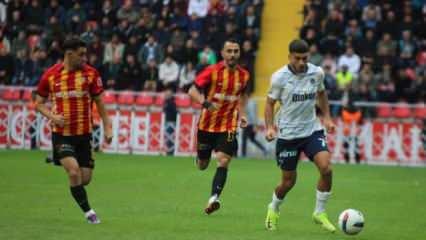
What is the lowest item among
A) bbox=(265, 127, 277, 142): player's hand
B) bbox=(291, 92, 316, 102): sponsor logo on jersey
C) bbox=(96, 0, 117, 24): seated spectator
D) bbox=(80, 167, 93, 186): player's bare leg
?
bbox=(80, 167, 93, 186): player's bare leg

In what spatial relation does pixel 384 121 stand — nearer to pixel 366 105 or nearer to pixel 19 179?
pixel 366 105

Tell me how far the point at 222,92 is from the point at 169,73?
14.8m

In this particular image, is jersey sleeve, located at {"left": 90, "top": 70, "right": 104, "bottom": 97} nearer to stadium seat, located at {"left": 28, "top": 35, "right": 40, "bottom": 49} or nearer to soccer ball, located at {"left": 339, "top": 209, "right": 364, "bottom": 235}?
soccer ball, located at {"left": 339, "top": 209, "right": 364, "bottom": 235}

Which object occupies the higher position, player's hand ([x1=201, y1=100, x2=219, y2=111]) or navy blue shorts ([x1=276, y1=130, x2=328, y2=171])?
player's hand ([x1=201, y1=100, x2=219, y2=111])

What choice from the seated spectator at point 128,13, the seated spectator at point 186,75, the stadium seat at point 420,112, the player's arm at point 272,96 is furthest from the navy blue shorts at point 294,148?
the seated spectator at point 128,13

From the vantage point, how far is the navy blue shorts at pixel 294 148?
12654 mm

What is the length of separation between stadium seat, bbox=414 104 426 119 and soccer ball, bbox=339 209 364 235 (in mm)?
15747

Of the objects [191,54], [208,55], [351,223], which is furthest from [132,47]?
[351,223]

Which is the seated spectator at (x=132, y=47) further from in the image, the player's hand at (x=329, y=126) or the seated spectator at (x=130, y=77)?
the player's hand at (x=329, y=126)

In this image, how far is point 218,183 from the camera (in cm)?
1455

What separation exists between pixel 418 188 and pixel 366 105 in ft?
28.2

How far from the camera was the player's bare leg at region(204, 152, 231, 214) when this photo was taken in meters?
14.1

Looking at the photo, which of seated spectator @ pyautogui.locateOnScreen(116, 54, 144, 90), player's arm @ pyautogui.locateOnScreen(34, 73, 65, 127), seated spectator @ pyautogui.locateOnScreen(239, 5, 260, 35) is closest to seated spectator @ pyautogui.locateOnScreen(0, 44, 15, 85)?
seated spectator @ pyautogui.locateOnScreen(116, 54, 144, 90)

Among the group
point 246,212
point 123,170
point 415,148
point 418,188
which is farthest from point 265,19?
point 246,212
